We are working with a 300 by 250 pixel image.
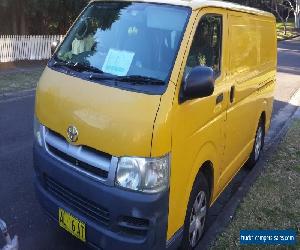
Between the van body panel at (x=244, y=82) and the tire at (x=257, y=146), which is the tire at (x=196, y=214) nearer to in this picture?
the van body panel at (x=244, y=82)

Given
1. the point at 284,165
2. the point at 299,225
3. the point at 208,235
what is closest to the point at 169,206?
the point at 208,235

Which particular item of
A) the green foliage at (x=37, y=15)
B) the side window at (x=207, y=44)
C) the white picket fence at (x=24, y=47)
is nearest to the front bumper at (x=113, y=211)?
the side window at (x=207, y=44)

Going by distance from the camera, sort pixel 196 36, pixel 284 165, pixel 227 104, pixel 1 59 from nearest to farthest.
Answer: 1. pixel 196 36
2. pixel 227 104
3. pixel 284 165
4. pixel 1 59

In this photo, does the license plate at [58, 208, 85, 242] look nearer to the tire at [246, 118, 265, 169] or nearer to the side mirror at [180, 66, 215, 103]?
the side mirror at [180, 66, 215, 103]

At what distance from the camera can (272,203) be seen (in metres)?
5.02

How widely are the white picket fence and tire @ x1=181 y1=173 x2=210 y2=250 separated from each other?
465 inches

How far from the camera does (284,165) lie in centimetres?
635

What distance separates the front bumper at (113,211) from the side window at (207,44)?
115 centimetres

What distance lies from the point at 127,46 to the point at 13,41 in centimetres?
1208

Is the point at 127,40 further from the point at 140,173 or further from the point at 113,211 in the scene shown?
the point at 113,211

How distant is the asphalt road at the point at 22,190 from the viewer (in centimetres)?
399

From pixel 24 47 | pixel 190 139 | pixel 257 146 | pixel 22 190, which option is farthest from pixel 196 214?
pixel 24 47

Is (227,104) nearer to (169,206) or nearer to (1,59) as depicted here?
(169,206)

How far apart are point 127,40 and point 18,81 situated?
340 inches
